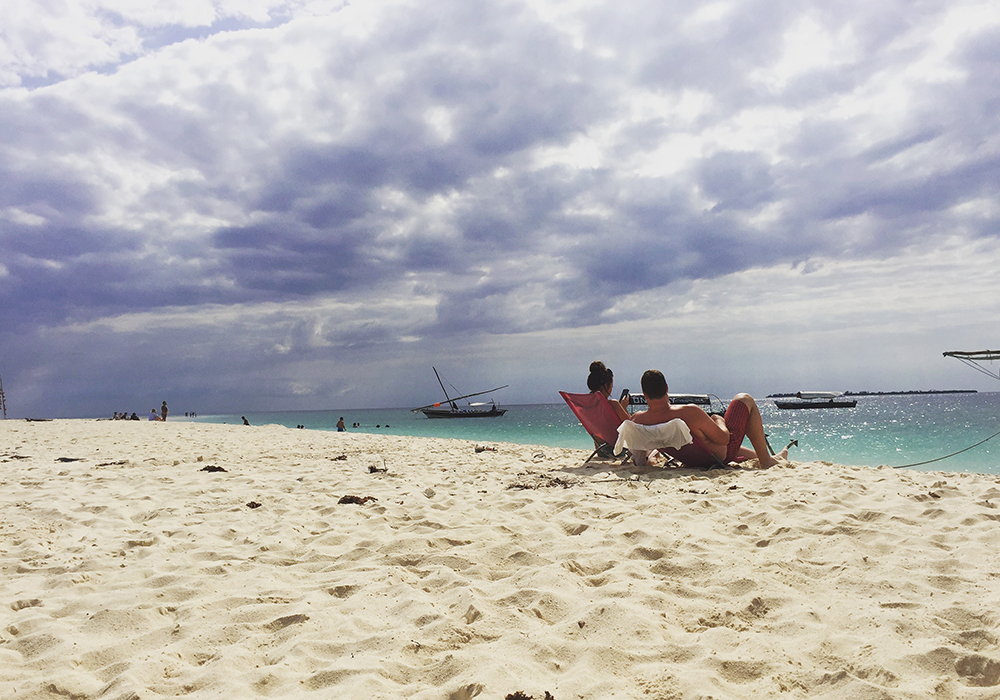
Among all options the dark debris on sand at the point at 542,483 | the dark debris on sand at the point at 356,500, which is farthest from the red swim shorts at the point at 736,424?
the dark debris on sand at the point at 356,500

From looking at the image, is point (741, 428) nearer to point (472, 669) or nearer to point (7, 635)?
point (472, 669)

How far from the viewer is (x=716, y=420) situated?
6.97 metres

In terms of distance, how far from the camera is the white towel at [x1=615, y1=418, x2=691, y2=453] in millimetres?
6504

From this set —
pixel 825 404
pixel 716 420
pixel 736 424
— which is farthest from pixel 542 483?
pixel 825 404

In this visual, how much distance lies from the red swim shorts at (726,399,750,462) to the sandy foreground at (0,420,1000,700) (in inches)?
61.8

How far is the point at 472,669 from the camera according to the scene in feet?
6.91

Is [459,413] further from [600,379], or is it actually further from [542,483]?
[542,483]

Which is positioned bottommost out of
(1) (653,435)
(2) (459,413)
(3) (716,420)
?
(2) (459,413)

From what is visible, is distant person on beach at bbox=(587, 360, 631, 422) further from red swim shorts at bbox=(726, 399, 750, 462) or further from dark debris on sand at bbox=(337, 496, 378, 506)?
dark debris on sand at bbox=(337, 496, 378, 506)

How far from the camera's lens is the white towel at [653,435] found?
256 inches

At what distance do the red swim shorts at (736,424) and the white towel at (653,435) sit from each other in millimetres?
764

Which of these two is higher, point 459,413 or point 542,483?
point 542,483

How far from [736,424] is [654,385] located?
4.63 feet

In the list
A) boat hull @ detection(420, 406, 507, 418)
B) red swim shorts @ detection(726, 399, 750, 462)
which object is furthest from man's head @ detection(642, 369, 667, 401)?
boat hull @ detection(420, 406, 507, 418)
